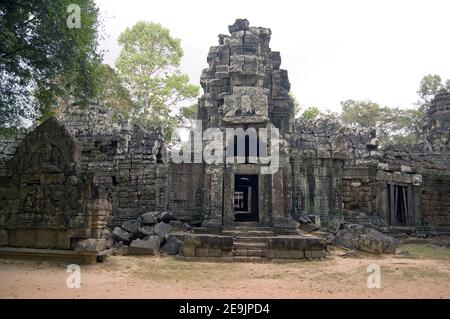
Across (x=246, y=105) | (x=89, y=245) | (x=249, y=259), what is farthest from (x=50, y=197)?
(x=246, y=105)

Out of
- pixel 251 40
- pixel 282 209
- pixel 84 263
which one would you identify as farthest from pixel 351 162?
pixel 84 263

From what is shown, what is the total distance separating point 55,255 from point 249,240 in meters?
5.27

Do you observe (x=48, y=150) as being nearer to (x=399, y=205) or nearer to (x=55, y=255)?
(x=55, y=255)

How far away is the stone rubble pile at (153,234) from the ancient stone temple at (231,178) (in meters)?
0.07

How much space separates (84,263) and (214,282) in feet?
11.3

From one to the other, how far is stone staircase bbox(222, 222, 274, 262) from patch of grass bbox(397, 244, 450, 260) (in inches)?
186

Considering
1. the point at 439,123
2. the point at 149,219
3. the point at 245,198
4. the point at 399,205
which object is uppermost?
the point at 439,123

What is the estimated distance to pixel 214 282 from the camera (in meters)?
7.29

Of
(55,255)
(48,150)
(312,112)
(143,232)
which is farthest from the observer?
(312,112)

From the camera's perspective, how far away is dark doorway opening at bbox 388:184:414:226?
15.6m

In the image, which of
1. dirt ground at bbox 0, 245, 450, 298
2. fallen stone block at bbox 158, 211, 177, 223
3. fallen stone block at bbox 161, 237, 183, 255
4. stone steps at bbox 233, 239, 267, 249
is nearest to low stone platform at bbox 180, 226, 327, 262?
stone steps at bbox 233, 239, 267, 249

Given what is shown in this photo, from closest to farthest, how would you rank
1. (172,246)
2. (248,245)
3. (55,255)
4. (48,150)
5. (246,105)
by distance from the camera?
(55,255) < (48,150) < (248,245) < (172,246) < (246,105)

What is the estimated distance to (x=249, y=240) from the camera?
11.0 m

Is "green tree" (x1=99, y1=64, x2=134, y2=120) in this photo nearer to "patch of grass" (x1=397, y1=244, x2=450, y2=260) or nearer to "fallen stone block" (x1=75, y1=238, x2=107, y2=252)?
"fallen stone block" (x1=75, y1=238, x2=107, y2=252)
